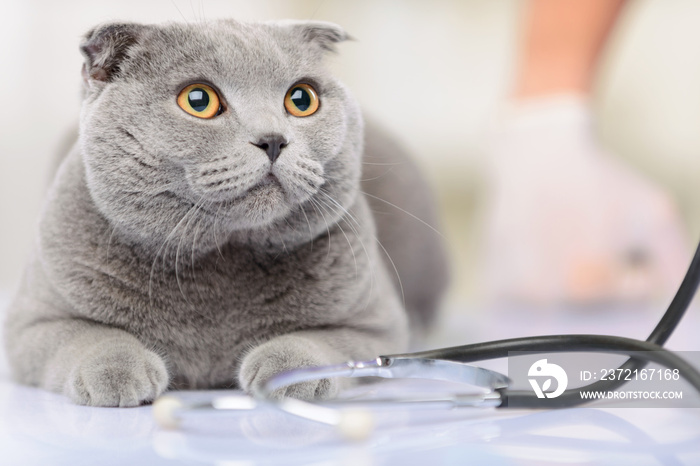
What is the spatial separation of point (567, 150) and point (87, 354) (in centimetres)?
135

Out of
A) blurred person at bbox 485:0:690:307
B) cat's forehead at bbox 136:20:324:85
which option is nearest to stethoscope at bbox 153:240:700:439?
cat's forehead at bbox 136:20:324:85

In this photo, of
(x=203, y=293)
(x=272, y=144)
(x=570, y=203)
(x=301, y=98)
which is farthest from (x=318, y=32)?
(x=570, y=203)

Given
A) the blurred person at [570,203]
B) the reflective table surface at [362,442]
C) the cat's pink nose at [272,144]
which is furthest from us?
the blurred person at [570,203]

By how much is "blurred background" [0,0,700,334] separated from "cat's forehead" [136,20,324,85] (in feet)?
0.27

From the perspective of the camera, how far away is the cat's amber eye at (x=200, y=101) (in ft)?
2.45

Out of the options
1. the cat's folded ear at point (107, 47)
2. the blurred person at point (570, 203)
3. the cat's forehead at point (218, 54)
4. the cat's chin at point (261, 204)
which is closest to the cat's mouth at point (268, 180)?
the cat's chin at point (261, 204)

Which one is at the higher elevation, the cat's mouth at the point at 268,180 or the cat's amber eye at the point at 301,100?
the cat's amber eye at the point at 301,100

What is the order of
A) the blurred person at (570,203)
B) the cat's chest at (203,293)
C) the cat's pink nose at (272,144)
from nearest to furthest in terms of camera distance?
the cat's pink nose at (272,144) < the cat's chest at (203,293) < the blurred person at (570,203)

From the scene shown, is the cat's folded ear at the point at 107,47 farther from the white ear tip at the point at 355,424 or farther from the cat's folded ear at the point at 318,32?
the white ear tip at the point at 355,424

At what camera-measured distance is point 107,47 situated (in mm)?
771

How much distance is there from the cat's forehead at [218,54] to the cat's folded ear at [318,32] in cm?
6

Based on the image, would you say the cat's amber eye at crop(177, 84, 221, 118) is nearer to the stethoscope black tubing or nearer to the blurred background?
the blurred background

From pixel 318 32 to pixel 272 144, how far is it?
8.9 inches

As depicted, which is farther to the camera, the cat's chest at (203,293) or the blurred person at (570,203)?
the blurred person at (570,203)
